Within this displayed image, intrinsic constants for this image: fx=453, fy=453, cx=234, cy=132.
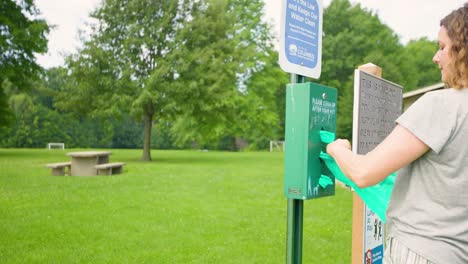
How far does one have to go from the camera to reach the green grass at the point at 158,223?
562 cm

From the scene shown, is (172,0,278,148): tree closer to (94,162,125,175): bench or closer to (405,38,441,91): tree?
(94,162,125,175): bench

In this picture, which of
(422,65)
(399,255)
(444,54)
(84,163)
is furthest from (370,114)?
(422,65)

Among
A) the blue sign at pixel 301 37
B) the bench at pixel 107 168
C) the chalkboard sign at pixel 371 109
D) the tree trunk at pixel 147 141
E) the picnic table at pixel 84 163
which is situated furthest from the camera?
the tree trunk at pixel 147 141

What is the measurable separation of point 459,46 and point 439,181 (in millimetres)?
466

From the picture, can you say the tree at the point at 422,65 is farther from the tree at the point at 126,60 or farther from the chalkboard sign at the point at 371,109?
the chalkboard sign at the point at 371,109

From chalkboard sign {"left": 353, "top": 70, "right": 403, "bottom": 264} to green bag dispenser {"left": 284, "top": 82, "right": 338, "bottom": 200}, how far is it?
41 cm

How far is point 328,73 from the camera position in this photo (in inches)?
1702

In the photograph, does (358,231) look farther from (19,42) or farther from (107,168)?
(19,42)

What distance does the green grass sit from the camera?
5621 mm

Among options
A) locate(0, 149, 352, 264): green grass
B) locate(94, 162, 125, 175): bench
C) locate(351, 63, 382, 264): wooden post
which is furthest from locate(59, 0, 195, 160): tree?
locate(351, 63, 382, 264): wooden post

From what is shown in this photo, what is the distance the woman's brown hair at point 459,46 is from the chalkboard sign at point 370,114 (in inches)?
43.2

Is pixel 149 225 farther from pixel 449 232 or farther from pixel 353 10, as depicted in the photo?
pixel 353 10

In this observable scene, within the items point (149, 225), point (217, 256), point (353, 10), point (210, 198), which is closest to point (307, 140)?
point (217, 256)

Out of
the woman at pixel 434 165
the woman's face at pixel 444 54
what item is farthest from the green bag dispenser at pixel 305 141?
the woman's face at pixel 444 54
